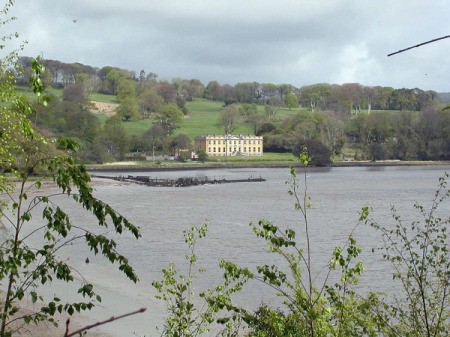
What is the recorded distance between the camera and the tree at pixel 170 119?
13375cm

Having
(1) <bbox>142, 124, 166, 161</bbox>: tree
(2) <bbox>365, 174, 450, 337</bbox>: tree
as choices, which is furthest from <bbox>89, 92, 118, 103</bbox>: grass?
(2) <bbox>365, 174, 450, 337</bbox>: tree

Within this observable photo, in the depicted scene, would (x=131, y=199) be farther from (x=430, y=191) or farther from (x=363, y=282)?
(x=363, y=282)

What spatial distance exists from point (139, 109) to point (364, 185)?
95158mm

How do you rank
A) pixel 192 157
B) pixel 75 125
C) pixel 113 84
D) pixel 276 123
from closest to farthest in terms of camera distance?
pixel 75 125
pixel 192 157
pixel 276 123
pixel 113 84

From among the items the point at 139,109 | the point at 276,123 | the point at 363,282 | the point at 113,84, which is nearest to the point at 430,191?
the point at 363,282

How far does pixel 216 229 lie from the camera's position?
111 ft

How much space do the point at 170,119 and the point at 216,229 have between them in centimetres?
10605

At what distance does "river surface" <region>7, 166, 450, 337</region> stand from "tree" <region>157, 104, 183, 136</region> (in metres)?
62.8

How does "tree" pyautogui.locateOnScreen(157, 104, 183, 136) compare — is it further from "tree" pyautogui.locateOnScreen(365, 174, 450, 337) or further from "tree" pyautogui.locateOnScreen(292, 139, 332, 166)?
"tree" pyautogui.locateOnScreen(365, 174, 450, 337)

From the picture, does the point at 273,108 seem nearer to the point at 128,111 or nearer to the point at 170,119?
the point at 170,119

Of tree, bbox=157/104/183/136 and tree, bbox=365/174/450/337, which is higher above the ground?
tree, bbox=157/104/183/136

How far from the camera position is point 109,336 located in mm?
15055

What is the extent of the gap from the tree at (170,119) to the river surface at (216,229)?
62800mm

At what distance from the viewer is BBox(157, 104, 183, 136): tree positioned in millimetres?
133750
